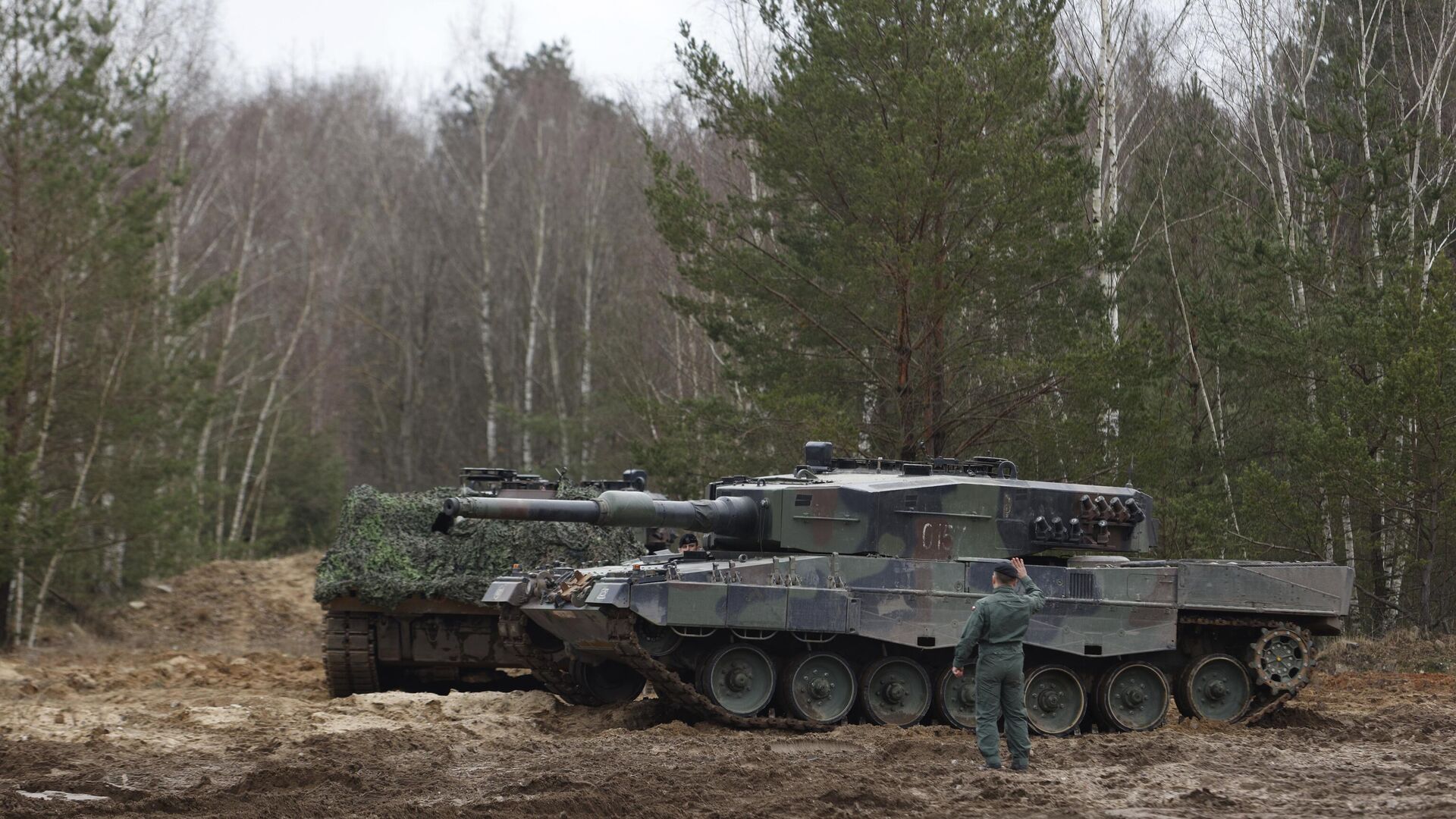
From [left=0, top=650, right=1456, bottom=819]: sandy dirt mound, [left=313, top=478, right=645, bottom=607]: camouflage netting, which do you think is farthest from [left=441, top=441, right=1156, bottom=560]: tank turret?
[left=313, top=478, right=645, bottom=607]: camouflage netting

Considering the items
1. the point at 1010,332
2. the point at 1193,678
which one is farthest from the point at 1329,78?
the point at 1193,678

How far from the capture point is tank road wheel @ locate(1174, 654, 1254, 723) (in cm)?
1279

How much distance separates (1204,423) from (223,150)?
64.5 feet

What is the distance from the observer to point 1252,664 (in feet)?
41.5

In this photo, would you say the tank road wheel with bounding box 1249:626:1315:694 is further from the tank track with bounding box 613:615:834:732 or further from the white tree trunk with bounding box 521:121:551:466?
the white tree trunk with bounding box 521:121:551:466

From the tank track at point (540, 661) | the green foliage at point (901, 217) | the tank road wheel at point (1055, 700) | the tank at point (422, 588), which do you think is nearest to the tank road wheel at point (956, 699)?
the tank road wheel at point (1055, 700)

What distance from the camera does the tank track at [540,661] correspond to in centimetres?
1256

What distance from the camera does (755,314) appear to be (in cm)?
1989

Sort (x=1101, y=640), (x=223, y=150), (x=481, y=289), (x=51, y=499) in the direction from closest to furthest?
(x=1101, y=640) < (x=51, y=499) < (x=223, y=150) < (x=481, y=289)

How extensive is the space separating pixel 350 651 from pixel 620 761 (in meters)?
5.18

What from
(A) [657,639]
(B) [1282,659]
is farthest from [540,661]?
(B) [1282,659]

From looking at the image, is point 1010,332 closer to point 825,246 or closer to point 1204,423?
point 825,246

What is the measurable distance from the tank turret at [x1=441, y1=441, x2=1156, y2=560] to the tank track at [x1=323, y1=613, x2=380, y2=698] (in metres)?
3.42

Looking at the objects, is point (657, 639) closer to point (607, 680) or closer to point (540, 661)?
point (540, 661)
